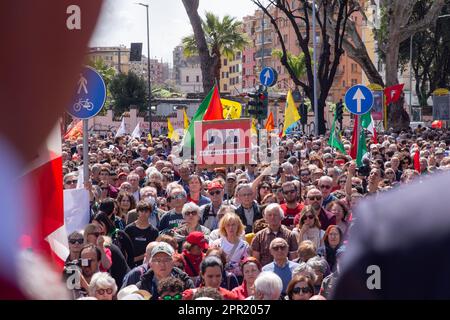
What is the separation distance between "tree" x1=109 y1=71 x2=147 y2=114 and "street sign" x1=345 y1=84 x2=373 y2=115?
2380 inches

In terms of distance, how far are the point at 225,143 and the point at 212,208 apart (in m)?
3.04

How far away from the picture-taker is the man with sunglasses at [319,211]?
9188mm

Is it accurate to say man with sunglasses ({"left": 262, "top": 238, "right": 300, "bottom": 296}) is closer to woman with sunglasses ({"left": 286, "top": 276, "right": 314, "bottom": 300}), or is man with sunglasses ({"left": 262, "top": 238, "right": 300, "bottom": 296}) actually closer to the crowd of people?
the crowd of people

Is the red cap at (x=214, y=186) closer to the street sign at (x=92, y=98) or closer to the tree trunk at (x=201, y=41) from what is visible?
the street sign at (x=92, y=98)

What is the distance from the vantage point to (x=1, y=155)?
1971 millimetres

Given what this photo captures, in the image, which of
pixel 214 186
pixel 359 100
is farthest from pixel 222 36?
pixel 214 186

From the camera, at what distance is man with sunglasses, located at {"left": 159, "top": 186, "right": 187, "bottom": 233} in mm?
9469

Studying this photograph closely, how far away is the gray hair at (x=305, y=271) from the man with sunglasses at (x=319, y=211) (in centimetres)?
215

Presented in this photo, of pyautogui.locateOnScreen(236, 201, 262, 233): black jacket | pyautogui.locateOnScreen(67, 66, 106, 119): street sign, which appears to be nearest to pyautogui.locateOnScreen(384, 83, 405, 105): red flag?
pyautogui.locateOnScreen(236, 201, 262, 233): black jacket

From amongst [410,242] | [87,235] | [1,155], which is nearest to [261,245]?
[87,235]

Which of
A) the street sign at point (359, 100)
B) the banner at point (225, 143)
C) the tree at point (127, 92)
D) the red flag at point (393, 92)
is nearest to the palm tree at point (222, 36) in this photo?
the tree at point (127, 92)

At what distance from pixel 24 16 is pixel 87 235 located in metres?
5.94

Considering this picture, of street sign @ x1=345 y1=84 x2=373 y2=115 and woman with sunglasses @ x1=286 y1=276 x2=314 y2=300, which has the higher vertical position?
street sign @ x1=345 y1=84 x2=373 y2=115

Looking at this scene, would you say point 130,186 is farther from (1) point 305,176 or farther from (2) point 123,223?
(1) point 305,176
